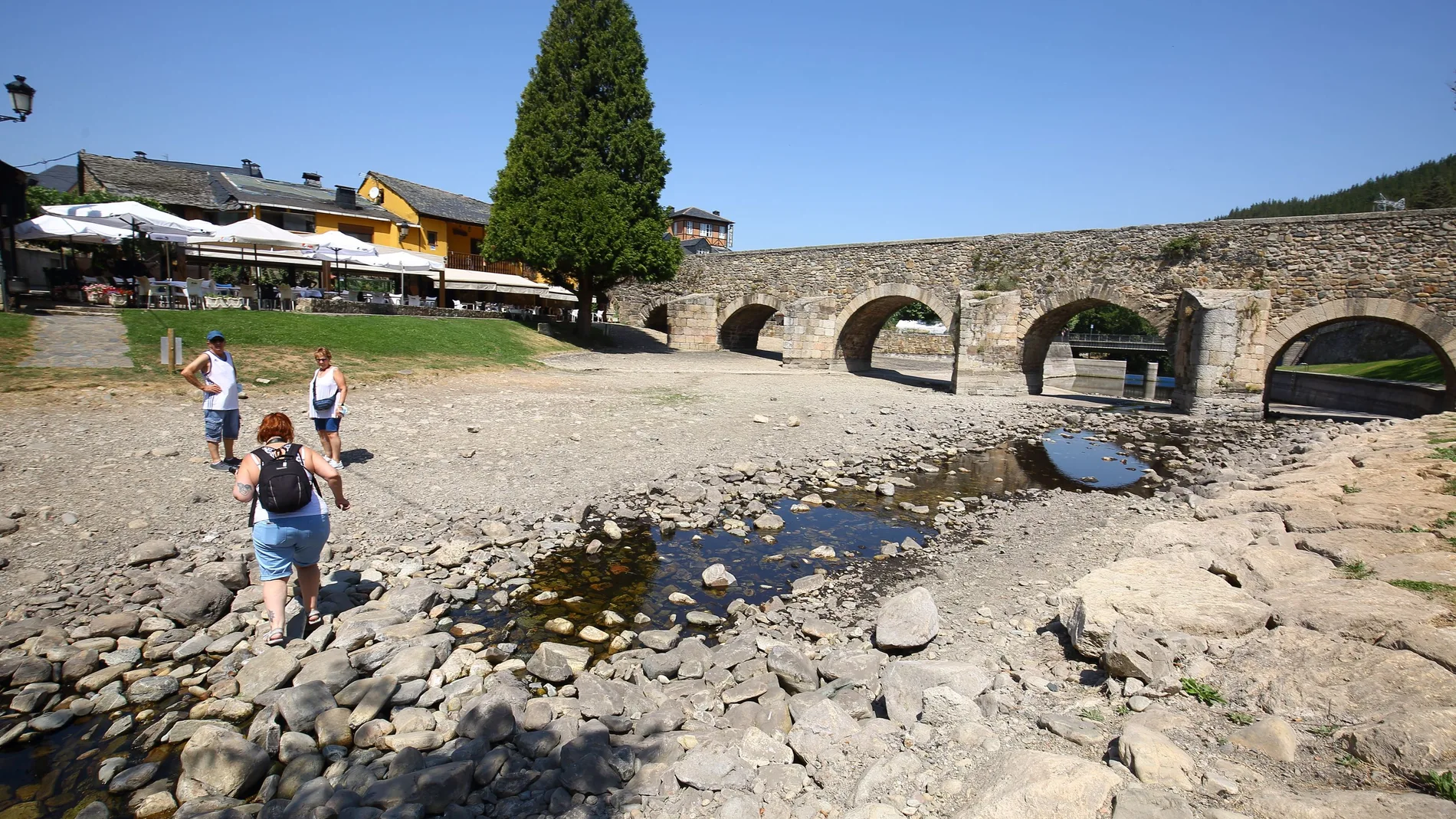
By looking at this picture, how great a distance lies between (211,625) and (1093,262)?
2193cm

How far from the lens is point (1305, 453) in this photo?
12.5m

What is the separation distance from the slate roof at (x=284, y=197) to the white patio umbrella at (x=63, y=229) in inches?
564

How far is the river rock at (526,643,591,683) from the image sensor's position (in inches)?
183

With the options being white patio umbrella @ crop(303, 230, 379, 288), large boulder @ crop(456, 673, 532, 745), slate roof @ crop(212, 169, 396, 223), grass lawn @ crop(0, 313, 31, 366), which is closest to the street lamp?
grass lawn @ crop(0, 313, 31, 366)

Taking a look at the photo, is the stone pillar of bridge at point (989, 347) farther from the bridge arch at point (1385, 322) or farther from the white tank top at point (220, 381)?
the white tank top at point (220, 381)

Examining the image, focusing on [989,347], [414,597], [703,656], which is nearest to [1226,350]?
[989,347]

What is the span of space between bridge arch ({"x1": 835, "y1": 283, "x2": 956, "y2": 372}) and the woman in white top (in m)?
18.3

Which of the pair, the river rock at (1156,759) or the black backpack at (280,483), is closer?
the river rock at (1156,759)

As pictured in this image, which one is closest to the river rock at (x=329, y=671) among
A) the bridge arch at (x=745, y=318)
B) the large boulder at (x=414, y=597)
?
the large boulder at (x=414, y=597)

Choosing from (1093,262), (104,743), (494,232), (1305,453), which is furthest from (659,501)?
(494,232)

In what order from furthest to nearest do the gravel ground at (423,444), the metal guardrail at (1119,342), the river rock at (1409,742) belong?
1. the metal guardrail at (1119,342)
2. the gravel ground at (423,444)
3. the river rock at (1409,742)

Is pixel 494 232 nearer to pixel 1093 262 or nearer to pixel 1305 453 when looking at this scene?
pixel 1093 262

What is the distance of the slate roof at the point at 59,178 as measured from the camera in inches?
1410

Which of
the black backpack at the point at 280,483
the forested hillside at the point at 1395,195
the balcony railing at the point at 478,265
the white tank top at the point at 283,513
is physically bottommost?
the white tank top at the point at 283,513
